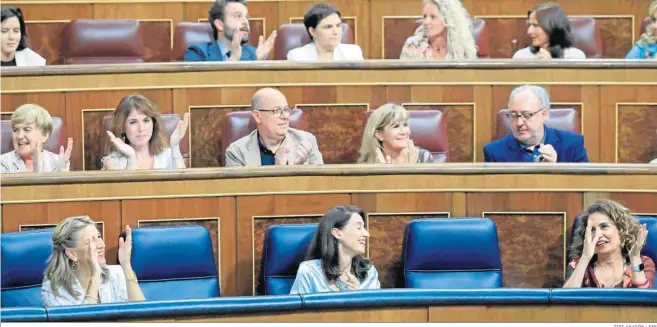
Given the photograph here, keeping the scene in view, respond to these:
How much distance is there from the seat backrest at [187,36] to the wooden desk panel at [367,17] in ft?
0.44

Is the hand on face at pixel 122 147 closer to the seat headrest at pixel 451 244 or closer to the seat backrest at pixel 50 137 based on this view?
the seat backrest at pixel 50 137

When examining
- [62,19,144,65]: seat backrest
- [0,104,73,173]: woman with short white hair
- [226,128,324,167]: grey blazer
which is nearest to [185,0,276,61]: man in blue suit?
[62,19,144,65]: seat backrest

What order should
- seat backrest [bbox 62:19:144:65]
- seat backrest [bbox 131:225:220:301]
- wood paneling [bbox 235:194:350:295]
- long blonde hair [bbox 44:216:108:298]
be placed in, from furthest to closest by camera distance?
seat backrest [bbox 62:19:144:65]
wood paneling [bbox 235:194:350:295]
seat backrest [bbox 131:225:220:301]
long blonde hair [bbox 44:216:108:298]

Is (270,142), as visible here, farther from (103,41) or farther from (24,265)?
(103,41)

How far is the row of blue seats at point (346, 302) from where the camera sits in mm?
1958

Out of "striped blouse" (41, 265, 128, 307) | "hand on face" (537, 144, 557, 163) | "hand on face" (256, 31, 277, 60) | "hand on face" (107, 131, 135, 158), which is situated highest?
"hand on face" (256, 31, 277, 60)

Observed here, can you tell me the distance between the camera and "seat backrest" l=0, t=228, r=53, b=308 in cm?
227

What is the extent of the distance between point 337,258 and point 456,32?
96cm

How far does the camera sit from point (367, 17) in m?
3.44

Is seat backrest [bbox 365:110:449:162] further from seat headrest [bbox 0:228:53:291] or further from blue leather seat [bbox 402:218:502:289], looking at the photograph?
seat headrest [bbox 0:228:53:291]

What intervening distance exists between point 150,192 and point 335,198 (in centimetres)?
34

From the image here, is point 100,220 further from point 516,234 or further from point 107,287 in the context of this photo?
point 516,234

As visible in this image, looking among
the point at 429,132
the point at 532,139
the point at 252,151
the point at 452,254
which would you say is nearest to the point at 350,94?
the point at 429,132

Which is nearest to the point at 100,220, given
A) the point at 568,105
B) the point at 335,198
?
the point at 335,198
